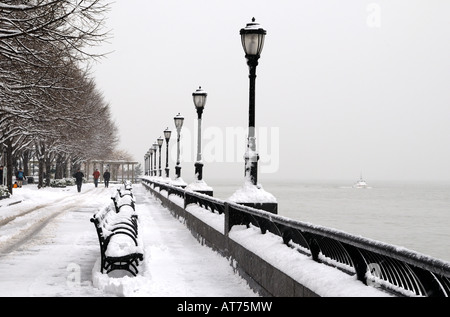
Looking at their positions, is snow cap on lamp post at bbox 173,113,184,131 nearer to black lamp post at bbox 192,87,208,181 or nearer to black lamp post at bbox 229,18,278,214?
black lamp post at bbox 192,87,208,181

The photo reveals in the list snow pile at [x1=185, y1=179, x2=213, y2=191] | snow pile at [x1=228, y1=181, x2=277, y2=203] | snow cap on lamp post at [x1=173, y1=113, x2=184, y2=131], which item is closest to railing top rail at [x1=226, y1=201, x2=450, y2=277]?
snow pile at [x1=228, y1=181, x2=277, y2=203]

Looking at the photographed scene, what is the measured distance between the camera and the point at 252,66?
12523 millimetres

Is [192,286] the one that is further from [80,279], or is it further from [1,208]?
[1,208]

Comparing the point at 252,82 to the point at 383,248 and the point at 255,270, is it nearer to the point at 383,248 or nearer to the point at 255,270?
the point at 255,270

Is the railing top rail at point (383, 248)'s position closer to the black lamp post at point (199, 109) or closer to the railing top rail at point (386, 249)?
the railing top rail at point (386, 249)

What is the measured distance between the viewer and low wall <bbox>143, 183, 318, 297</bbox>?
6859 millimetres

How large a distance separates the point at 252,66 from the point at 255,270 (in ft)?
16.7

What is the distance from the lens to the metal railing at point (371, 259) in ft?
15.0

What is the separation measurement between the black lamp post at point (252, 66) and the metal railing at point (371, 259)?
350 centimetres

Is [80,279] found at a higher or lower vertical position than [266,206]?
lower

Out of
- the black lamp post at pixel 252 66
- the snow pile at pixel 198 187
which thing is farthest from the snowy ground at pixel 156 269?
the snow pile at pixel 198 187
